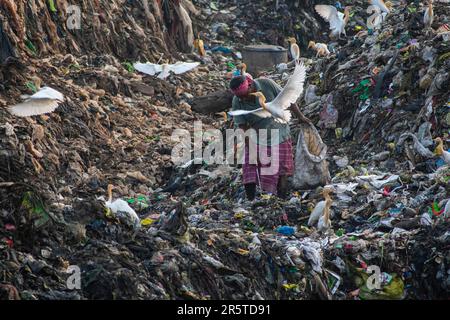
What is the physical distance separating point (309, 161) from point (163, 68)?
4396mm

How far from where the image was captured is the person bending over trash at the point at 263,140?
26.4 ft

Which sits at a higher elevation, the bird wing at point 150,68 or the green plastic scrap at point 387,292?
the green plastic scrap at point 387,292

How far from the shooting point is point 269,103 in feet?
25.8

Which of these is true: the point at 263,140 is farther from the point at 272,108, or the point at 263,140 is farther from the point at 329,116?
the point at 329,116

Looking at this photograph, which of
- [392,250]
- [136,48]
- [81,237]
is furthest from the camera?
[136,48]

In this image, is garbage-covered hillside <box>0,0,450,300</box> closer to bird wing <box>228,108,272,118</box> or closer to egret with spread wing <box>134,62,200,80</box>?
egret with spread wing <box>134,62,200,80</box>

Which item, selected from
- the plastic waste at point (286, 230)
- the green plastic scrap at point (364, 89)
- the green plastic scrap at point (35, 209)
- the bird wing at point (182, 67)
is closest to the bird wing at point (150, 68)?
the bird wing at point (182, 67)

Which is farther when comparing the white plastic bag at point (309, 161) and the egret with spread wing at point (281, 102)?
Answer: the white plastic bag at point (309, 161)

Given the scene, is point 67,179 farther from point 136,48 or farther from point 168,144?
point 136,48

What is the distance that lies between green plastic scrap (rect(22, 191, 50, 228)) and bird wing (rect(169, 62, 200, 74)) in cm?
622

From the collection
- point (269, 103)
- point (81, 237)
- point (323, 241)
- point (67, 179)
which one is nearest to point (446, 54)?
point (269, 103)

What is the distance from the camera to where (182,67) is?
41.2ft

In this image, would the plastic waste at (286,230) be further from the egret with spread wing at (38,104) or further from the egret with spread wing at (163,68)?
the egret with spread wing at (163,68)
